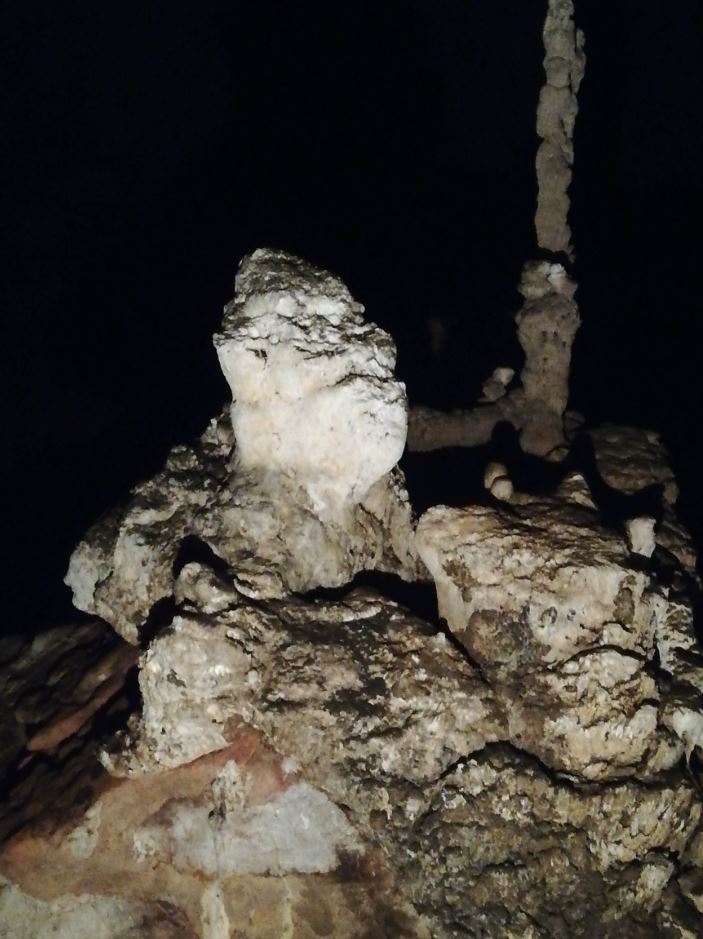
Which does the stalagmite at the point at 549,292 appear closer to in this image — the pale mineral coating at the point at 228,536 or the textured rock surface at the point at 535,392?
the textured rock surface at the point at 535,392

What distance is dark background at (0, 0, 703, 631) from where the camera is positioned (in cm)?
444

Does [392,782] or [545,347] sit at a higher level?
[545,347]

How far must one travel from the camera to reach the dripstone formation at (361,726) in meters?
1.97

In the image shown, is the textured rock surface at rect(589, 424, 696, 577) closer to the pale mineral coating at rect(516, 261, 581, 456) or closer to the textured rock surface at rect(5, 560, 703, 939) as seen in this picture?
the pale mineral coating at rect(516, 261, 581, 456)

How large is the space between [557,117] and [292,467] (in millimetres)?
1578

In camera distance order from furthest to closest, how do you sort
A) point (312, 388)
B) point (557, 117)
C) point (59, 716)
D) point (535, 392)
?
point (535, 392), point (557, 117), point (59, 716), point (312, 388)

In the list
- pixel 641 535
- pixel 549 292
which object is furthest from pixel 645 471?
pixel 641 535

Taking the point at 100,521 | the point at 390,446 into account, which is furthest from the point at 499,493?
the point at 100,521

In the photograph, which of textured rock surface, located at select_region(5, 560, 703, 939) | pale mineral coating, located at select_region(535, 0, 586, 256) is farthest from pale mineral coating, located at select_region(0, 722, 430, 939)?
pale mineral coating, located at select_region(535, 0, 586, 256)

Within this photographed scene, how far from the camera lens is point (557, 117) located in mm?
2789

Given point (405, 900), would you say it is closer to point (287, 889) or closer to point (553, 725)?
point (287, 889)

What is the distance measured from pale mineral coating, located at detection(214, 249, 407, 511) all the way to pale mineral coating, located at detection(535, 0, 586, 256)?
99cm

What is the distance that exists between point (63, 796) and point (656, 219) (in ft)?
15.7

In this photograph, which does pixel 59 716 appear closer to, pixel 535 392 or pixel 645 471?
pixel 535 392
